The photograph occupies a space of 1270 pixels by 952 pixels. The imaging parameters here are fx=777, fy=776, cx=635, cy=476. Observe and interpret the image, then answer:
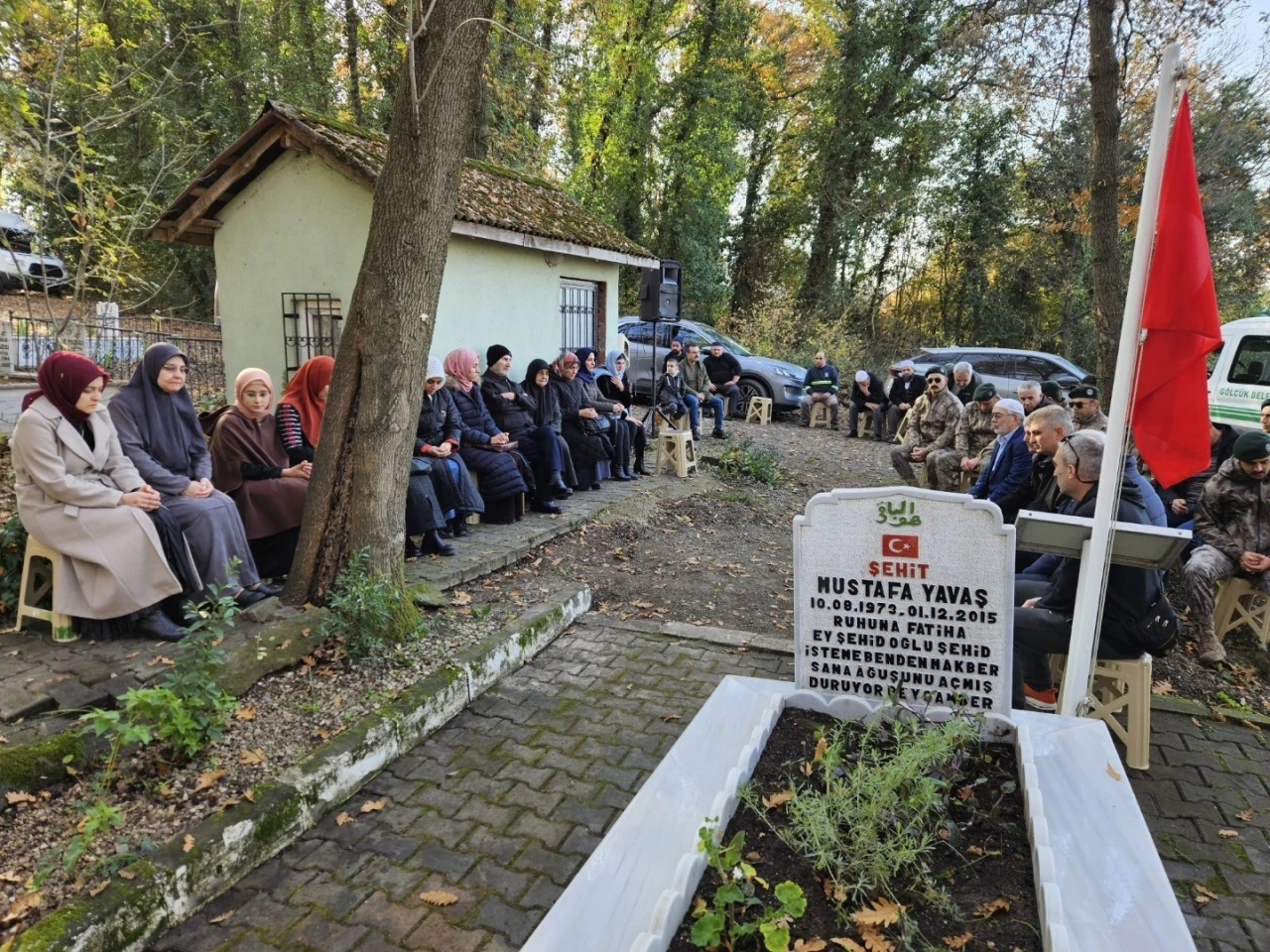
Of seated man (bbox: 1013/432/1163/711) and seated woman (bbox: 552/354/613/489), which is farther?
seated woman (bbox: 552/354/613/489)

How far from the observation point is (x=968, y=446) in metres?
8.52

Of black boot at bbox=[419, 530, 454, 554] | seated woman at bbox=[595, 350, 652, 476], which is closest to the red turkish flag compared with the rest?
black boot at bbox=[419, 530, 454, 554]

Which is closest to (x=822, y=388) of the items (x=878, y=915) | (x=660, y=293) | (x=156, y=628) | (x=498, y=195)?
(x=660, y=293)

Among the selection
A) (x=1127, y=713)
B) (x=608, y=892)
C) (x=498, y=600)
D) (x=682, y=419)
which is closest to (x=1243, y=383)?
(x=682, y=419)

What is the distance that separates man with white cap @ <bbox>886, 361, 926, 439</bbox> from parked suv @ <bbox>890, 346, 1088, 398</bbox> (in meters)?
0.53

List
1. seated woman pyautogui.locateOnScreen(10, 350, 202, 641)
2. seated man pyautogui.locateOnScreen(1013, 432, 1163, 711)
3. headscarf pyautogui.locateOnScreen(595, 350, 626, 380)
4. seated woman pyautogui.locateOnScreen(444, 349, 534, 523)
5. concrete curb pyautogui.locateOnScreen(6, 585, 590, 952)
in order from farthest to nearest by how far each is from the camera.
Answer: headscarf pyautogui.locateOnScreen(595, 350, 626, 380)
seated woman pyautogui.locateOnScreen(444, 349, 534, 523)
seated woman pyautogui.locateOnScreen(10, 350, 202, 641)
seated man pyautogui.locateOnScreen(1013, 432, 1163, 711)
concrete curb pyautogui.locateOnScreen(6, 585, 590, 952)

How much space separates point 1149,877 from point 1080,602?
143 cm

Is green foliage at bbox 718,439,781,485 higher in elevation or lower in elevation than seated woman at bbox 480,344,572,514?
lower

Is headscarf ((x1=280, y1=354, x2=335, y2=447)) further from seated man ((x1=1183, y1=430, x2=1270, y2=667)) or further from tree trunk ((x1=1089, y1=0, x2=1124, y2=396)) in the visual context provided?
tree trunk ((x1=1089, y1=0, x2=1124, y2=396))

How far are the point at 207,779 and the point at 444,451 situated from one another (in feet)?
12.6

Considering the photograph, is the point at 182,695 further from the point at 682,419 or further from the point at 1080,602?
the point at 682,419

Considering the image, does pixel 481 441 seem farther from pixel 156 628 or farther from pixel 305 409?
pixel 156 628

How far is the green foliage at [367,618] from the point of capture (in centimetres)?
412

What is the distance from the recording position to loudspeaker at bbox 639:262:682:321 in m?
11.4
